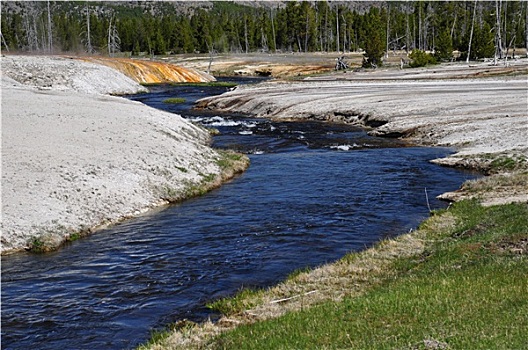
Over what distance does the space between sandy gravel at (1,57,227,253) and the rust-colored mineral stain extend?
213 ft

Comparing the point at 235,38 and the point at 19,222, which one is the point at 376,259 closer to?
the point at 19,222

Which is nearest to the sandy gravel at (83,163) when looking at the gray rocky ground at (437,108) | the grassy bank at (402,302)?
the grassy bank at (402,302)

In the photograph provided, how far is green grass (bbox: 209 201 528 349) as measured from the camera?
910 centimetres

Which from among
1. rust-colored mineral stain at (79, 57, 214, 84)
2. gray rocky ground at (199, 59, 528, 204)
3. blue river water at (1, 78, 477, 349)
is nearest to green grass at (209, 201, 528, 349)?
blue river water at (1, 78, 477, 349)

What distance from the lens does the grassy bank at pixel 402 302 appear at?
9383 millimetres

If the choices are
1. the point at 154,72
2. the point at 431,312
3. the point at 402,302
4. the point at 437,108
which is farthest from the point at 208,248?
the point at 154,72

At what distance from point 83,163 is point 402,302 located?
1628 cm

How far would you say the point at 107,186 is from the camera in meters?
22.8

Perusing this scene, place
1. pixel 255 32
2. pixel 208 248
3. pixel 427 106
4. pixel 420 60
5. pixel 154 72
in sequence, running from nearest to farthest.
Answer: pixel 208 248 → pixel 427 106 → pixel 420 60 → pixel 154 72 → pixel 255 32

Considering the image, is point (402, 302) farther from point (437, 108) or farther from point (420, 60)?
point (420, 60)

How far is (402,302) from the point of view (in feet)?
36.1

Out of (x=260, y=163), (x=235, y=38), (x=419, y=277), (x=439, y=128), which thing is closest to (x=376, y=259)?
(x=419, y=277)

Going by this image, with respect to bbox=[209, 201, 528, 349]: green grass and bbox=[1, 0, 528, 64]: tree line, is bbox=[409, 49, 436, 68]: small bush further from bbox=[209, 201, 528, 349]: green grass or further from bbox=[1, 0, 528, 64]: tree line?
bbox=[209, 201, 528, 349]: green grass

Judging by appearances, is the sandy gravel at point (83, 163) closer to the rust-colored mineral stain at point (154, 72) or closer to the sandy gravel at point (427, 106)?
the sandy gravel at point (427, 106)
